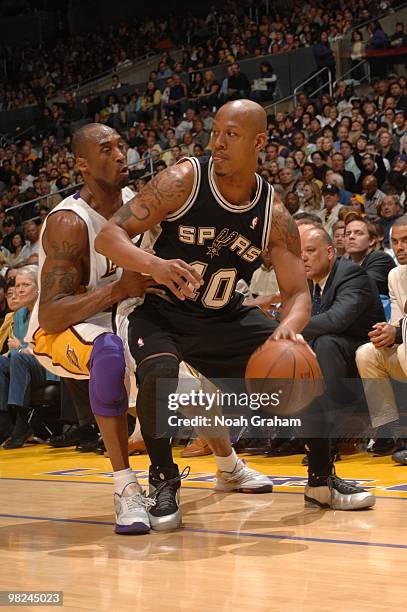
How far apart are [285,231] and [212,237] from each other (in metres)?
0.32

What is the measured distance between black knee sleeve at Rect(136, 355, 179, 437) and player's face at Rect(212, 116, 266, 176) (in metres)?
0.81

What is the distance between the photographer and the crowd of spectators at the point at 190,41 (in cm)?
1650

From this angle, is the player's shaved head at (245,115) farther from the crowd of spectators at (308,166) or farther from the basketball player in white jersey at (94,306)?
the crowd of spectators at (308,166)

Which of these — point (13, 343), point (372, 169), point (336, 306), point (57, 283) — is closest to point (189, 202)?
point (57, 283)

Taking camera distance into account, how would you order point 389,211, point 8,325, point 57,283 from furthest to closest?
point 389,211 < point 8,325 < point 57,283

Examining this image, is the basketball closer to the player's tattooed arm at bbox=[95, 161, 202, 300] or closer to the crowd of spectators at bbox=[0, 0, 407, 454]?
the player's tattooed arm at bbox=[95, 161, 202, 300]

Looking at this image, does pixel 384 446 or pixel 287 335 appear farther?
pixel 384 446

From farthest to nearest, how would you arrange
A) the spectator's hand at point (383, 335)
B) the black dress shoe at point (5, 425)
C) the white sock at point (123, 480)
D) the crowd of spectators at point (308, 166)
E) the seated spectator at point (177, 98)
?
1. the seated spectator at point (177, 98)
2. the black dress shoe at point (5, 425)
3. the crowd of spectators at point (308, 166)
4. the spectator's hand at point (383, 335)
5. the white sock at point (123, 480)

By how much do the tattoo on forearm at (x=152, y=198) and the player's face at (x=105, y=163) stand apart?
63cm

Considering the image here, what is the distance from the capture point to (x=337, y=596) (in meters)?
2.51

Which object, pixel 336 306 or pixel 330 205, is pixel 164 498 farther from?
pixel 330 205

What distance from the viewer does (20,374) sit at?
7238mm

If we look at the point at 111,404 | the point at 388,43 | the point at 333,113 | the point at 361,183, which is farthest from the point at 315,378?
the point at 388,43

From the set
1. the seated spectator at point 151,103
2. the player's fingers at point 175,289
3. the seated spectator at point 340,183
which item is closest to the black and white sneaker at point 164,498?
the player's fingers at point 175,289
